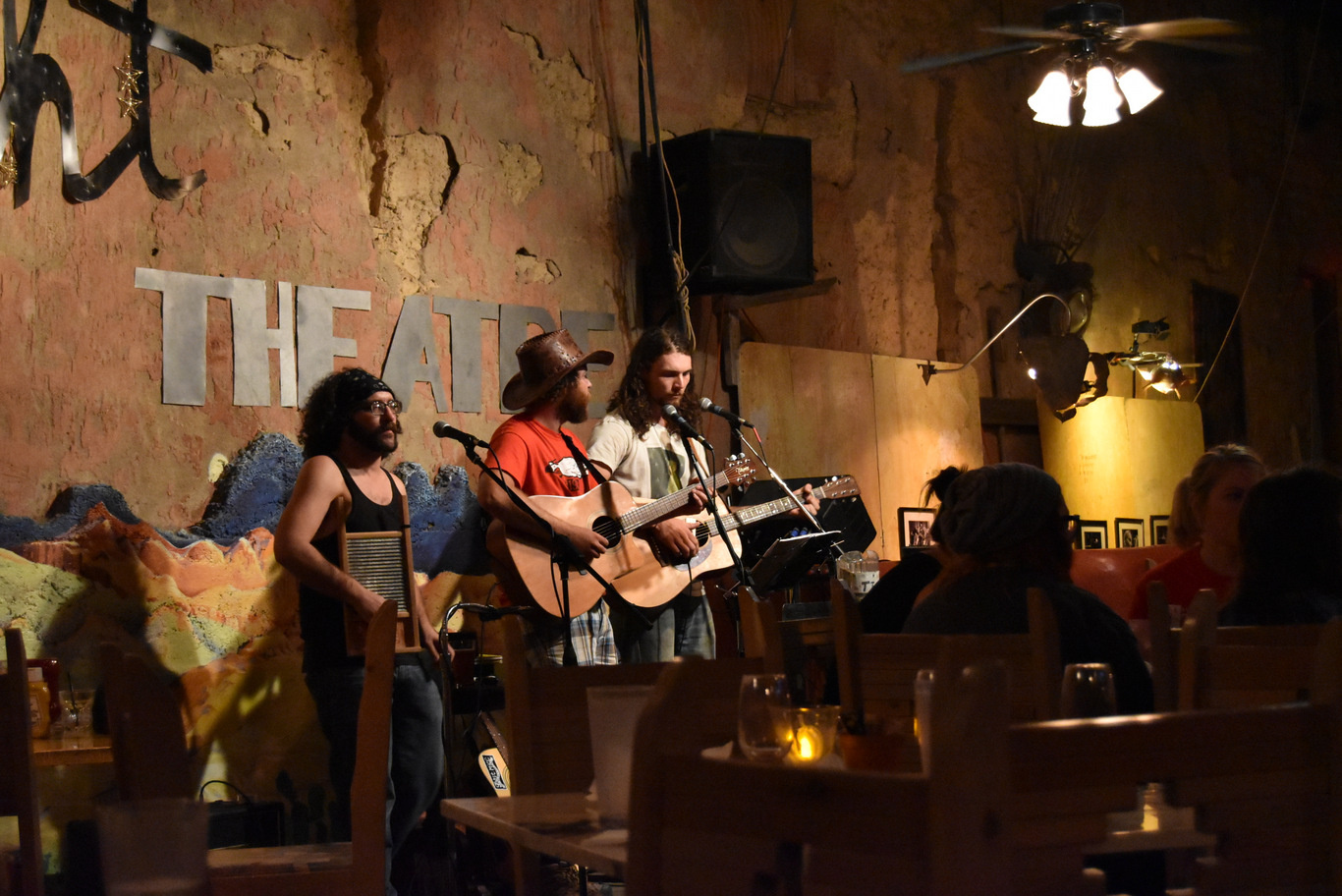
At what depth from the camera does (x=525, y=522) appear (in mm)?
4188

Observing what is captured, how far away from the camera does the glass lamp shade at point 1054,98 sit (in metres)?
6.00

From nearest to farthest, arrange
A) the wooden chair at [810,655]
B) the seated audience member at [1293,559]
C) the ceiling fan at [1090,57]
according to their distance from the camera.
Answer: the seated audience member at [1293,559] < the wooden chair at [810,655] < the ceiling fan at [1090,57]

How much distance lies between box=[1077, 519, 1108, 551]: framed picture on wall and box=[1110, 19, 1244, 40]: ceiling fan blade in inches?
119

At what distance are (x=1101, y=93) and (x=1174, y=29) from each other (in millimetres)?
468

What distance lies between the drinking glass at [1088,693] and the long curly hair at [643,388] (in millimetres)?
2948

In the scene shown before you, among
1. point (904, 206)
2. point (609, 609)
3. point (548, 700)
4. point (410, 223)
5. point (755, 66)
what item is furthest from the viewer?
point (904, 206)

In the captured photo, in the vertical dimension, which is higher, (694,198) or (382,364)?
(694,198)

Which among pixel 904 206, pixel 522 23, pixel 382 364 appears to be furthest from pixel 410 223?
pixel 904 206

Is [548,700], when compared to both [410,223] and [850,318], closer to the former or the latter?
[410,223]

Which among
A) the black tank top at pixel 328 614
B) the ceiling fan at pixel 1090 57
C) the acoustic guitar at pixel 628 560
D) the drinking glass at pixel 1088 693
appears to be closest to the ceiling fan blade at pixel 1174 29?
the ceiling fan at pixel 1090 57

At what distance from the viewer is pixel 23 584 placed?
4.04 m

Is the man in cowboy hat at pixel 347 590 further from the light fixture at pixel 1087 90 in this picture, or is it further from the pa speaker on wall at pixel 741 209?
the light fixture at pixel 1087 90

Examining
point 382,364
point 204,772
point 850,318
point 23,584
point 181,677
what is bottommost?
point 204,772

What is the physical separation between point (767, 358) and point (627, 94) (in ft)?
4.43
